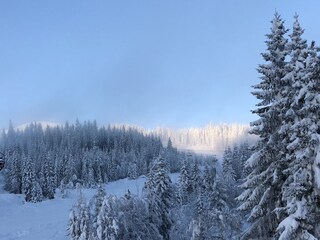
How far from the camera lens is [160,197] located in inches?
1438

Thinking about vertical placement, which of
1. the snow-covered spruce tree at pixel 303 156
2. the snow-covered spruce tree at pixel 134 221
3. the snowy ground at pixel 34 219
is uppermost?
the snow-covered spruce tree at pixel 303 156

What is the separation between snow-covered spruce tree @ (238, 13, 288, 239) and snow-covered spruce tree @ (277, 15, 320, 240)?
987 mm

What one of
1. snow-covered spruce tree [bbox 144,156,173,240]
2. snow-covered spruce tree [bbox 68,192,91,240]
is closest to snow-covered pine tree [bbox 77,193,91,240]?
snow-covered spruce tree [bbox 68,192,91,240]

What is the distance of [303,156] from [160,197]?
21125mm

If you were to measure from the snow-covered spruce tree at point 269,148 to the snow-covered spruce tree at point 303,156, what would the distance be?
0.99 metres

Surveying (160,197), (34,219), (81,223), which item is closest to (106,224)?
A: (81,223)

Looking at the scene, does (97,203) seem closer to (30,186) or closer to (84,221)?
(84,221)

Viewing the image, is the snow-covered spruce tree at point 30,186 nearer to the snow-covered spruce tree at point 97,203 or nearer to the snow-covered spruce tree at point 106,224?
the snow-covered spruce tree at point 97,203

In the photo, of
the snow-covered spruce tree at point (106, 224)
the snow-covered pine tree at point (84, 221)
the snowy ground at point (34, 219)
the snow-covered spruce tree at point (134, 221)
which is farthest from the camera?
the snowy ground at point (34, 219)

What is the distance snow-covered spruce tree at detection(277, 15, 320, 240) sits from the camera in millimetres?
16500

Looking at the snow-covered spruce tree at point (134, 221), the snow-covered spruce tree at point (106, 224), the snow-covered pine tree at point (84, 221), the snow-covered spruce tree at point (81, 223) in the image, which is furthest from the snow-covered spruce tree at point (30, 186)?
the snow-covered spruce tree at point (106, 224)

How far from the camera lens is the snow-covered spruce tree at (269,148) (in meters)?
19.3

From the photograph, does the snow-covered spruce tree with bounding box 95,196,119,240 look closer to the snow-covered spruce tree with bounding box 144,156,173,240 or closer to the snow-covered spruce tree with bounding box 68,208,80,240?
the snow-covered spruce tree with bounding box 68,208,80,240

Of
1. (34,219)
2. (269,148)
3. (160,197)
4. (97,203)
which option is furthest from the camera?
(34,219)
